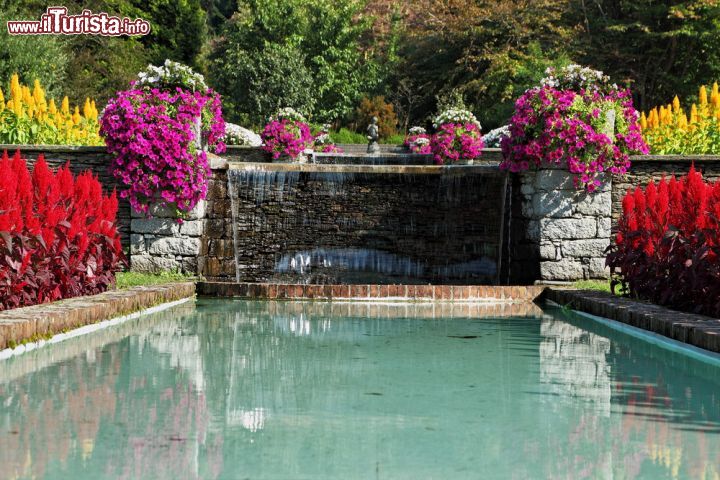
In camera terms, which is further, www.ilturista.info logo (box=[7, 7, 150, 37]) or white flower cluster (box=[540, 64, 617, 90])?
www.ilturista.info logo (box=[7, 7, 150, 37])

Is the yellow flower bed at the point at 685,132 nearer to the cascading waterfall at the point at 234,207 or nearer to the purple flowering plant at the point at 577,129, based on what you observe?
the purple flowering plant at the point at 577,129

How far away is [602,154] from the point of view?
Result: 11617mm

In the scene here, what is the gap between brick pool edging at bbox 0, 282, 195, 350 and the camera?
6426 millimetres

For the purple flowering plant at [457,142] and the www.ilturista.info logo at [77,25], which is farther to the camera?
the www.ilturista.info logo at [77,25]

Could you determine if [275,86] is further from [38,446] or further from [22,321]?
[38,446]

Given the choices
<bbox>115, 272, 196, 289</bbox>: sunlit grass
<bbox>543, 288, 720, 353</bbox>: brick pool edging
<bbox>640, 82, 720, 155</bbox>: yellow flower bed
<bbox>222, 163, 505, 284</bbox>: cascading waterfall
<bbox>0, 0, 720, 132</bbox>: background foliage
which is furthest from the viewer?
<bbox>0, 0, 720, 132</bbox>: background foliage

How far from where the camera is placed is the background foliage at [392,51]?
30.6m

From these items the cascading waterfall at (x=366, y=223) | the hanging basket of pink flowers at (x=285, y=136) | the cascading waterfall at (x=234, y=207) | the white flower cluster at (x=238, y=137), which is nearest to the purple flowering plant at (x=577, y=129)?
the cascading waterfall at (x=366, y=223)

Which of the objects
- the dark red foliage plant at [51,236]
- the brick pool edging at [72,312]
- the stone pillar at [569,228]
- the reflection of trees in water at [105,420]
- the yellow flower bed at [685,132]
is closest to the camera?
the reflection of trees in water at [105,420]

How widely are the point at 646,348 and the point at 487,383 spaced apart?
2100mm

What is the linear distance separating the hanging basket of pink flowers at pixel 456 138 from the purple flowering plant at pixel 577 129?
7646 millimetres

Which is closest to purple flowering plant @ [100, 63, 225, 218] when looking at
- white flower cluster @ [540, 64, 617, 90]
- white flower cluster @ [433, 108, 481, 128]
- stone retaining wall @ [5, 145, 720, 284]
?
stone retaining wall @ [5, 145, 720, 284]

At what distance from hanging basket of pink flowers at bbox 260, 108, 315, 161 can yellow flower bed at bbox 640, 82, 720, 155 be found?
266 inches

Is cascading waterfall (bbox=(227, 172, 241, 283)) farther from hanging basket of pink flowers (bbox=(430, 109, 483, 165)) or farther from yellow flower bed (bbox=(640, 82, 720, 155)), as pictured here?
hanging basket of pink flowers (bbox=(430, 109, 483, 165))
